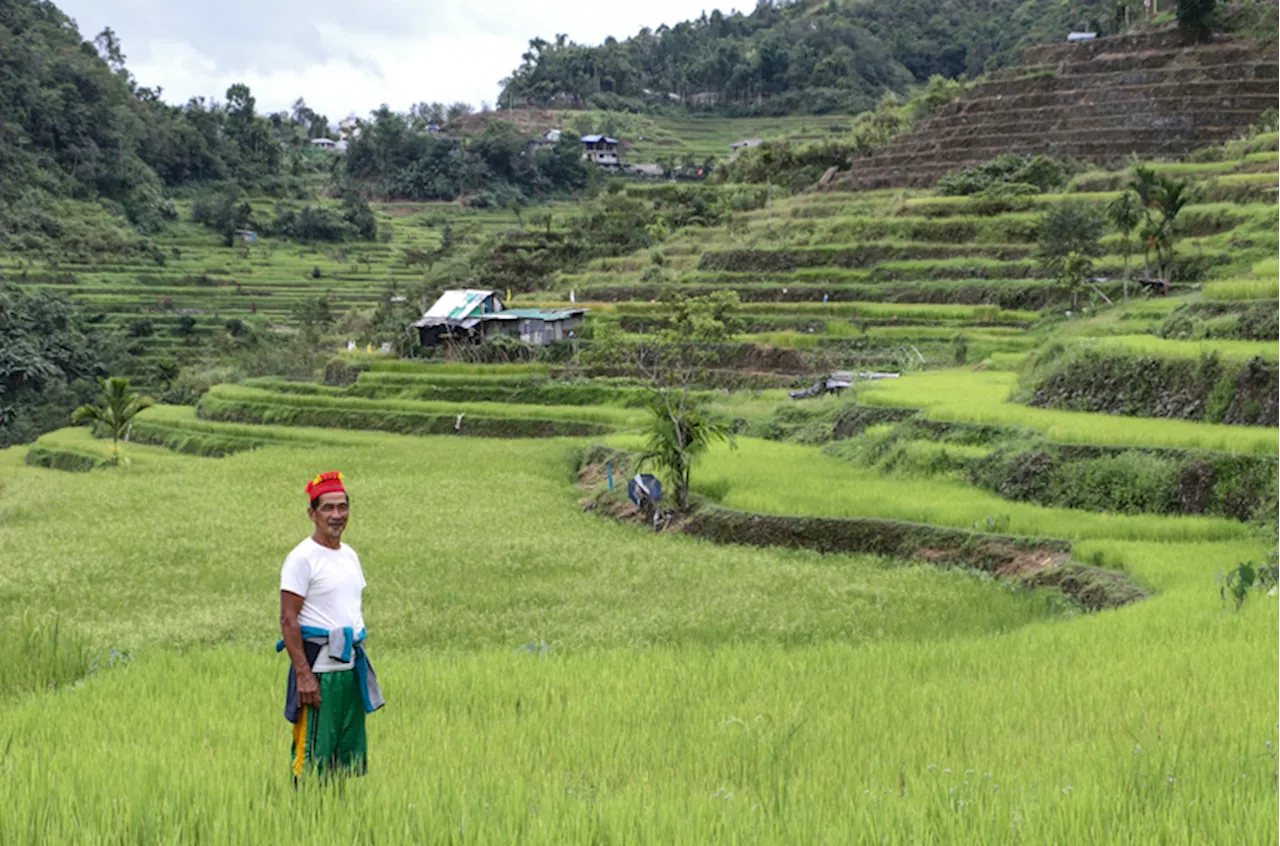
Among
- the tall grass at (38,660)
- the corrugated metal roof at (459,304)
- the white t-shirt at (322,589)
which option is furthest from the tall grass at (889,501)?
the corrugated metal roof at (459,304)

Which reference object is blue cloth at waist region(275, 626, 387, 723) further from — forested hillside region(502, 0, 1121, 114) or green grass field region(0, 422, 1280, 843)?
forested hillside region(502, 0, 1121, 114)

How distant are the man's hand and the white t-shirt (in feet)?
0.26

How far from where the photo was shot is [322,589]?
4.88m

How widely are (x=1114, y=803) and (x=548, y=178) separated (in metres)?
84.5

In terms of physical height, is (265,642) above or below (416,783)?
below

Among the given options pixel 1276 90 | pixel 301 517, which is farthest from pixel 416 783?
pixel 1276 90

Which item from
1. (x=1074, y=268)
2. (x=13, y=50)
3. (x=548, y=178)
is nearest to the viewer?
(x=1074, y=268)

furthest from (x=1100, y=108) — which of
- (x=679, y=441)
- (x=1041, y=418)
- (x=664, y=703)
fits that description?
(x=664, y=703)

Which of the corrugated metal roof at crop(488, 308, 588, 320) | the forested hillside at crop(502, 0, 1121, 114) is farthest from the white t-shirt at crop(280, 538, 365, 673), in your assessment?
the forested hillside at crop(502, 0, 1121, 114)

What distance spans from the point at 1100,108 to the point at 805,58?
6045cm

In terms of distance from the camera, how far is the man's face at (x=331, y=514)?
488cm

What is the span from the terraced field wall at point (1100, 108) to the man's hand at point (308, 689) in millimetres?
43337

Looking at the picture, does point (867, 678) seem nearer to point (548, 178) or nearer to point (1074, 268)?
point (1074, 268)

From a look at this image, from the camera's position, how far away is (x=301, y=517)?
19.0 meters
